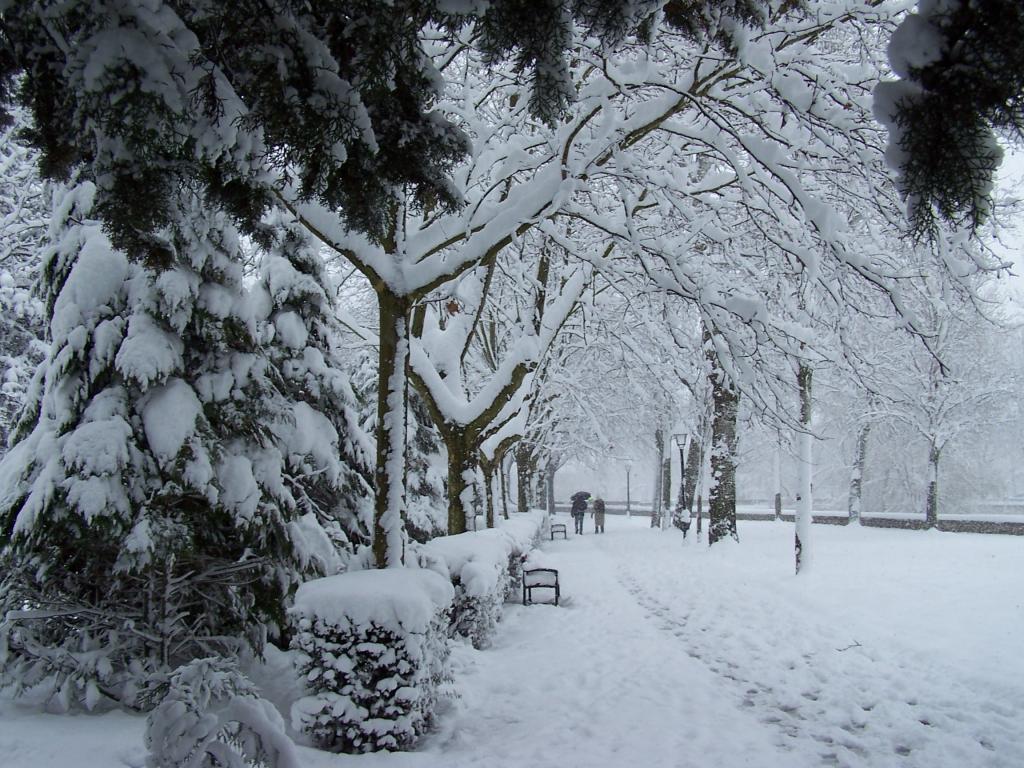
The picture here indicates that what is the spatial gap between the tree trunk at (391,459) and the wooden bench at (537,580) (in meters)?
5.71

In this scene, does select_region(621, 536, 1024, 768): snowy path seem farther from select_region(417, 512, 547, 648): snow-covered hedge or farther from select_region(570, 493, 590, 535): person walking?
select_region(570, 493, 590, 535): person walking

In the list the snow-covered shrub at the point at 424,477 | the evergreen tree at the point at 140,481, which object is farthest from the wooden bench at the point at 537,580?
the evergreen tree at the point at 140,481

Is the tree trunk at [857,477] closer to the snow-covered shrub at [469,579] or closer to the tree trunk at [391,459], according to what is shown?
the snow-covered shrub at [469,579]

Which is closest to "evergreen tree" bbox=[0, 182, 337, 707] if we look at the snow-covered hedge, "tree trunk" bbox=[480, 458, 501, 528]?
the snow-covered hedge

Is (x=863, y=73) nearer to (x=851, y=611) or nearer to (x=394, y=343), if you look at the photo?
(x=394, y=343)

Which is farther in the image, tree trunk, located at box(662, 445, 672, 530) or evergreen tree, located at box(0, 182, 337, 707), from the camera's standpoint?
tree trunk, located at box(662, 445, 672, 530)

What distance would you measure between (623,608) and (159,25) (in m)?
A: 10.4

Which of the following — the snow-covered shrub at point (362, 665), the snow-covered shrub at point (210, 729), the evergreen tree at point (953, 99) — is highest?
the evergreen tree at point (953, 99)

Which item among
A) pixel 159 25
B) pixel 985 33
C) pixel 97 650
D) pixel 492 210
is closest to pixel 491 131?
pixel 492 210

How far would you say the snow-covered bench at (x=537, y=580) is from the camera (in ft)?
36.0

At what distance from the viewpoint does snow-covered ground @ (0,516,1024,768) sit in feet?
14.7

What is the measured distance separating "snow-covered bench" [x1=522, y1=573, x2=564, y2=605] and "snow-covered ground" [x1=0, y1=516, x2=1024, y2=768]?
406 millimetres

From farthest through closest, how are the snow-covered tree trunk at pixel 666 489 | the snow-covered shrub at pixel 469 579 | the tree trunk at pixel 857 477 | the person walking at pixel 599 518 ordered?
the person walking at pixel 599 518, the snow-covered tree trunk at pixel 666 489, the tree trunk at pixel 857 477, the snow-covered shrub at pixel 469 579

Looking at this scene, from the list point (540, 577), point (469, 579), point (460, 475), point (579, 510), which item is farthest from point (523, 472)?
point (469, 579)
